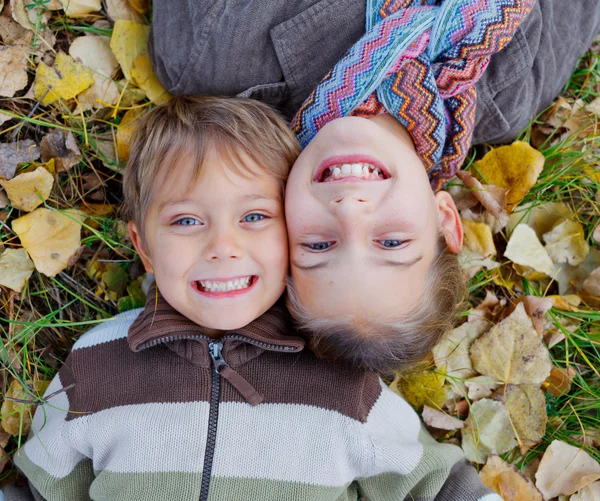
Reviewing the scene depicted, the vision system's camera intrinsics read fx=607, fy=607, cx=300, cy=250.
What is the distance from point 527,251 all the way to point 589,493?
103 cm

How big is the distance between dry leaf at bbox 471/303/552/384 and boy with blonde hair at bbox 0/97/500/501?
0.48m

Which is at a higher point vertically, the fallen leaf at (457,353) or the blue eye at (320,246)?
the blue eye at (320,246)

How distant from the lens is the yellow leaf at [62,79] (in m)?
2.51

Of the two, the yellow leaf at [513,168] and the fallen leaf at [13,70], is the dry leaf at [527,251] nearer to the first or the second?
the yellow leaf at [513,168]

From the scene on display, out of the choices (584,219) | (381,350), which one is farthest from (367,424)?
(584,219)

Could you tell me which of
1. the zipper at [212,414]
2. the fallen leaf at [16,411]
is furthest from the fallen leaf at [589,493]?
the fallen leaf at [16,411]

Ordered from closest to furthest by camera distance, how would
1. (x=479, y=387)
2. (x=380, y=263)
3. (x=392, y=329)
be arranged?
(x=380, y=263) < (x=392, y=329) < (x=479, y=387)

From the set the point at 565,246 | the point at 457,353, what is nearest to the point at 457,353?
the point at 457,353

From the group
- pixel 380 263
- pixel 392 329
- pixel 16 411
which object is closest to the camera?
pixel 380 263

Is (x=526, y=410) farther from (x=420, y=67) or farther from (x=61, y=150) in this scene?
(x=61, y=150)

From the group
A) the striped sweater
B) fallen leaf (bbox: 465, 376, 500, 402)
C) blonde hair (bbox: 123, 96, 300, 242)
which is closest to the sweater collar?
the striped sweater

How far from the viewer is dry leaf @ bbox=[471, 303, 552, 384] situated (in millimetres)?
2600

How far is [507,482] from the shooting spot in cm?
253

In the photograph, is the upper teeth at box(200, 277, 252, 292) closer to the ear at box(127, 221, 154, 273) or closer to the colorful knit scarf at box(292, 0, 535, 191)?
the ear at box(127, 221, 154, 273)
